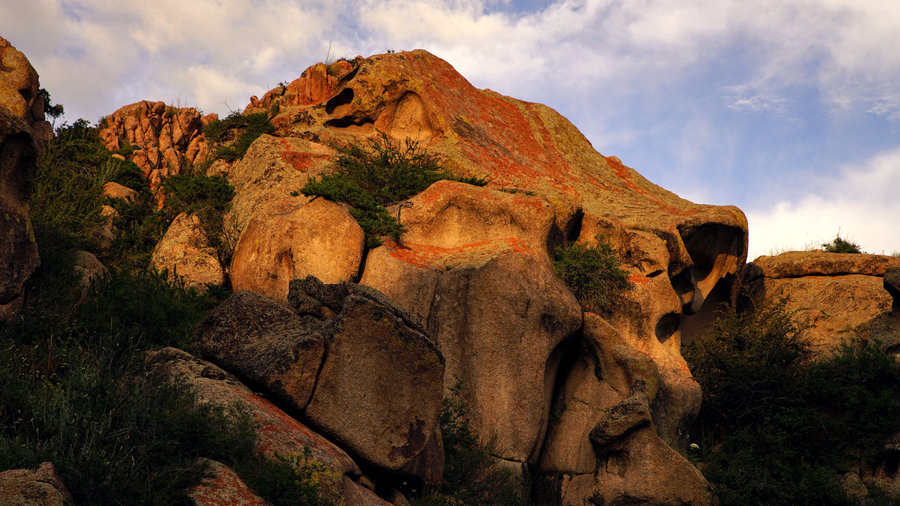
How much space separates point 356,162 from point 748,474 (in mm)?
14043

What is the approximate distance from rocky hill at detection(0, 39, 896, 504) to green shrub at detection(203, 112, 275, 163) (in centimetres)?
12

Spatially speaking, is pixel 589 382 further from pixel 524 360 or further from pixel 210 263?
pixel 210 263

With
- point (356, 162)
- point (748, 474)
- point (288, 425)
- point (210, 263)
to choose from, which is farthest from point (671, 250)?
point (288, 425)

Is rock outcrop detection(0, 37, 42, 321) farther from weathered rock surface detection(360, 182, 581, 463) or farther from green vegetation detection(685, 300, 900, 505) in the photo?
green vegetation detection(685, 300, 900, 505)

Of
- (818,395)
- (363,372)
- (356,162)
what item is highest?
(356,162)

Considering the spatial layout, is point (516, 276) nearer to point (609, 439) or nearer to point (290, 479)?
point (609, 439)

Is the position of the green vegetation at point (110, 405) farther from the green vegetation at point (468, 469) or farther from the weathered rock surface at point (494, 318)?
the weathered rock surface at point (494, 318)

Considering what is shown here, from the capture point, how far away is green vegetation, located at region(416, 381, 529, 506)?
12.8 meters

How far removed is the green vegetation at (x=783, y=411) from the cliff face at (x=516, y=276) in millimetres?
1954

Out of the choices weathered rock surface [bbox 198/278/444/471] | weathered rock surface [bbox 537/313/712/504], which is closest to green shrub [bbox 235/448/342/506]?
weathered rock surface [bbox 198/278/444/471]

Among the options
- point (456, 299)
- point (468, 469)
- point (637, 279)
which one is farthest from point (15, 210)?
point (637, 279)

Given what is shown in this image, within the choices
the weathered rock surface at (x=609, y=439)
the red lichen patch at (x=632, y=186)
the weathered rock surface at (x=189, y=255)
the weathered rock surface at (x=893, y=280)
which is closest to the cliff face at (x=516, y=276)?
the weathered rock surface at (x=609, y=439)

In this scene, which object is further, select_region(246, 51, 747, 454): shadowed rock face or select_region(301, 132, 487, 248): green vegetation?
select_region(246, 51, 747, 454): shadowed rock face

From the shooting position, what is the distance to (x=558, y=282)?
17.3m
